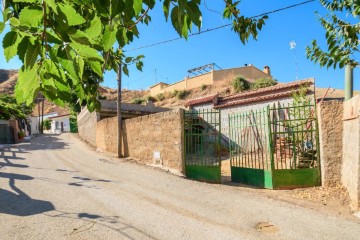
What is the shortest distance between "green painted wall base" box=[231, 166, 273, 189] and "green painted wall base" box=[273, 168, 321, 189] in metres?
0.22

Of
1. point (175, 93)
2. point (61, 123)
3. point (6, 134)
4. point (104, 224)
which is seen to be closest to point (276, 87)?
point (104, 224)

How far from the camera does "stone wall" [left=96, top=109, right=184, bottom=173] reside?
8688mm

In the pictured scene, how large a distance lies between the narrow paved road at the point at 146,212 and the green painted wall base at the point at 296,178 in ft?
3.21

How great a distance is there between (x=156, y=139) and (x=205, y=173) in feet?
8.16

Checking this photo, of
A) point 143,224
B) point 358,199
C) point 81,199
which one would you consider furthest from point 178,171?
point 358,199

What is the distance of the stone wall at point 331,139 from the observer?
6.52m

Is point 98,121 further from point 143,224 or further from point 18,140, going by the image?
point 143,224

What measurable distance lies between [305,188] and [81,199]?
5516 millimetres

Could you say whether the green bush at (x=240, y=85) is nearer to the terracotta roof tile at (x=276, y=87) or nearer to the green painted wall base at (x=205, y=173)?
the terracotta roof tile at (x=276, y=87)

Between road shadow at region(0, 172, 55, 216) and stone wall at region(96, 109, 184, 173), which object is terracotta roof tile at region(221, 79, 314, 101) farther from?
road shadow at region(0, 172, 55, 216)

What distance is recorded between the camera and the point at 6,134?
22.4 meters

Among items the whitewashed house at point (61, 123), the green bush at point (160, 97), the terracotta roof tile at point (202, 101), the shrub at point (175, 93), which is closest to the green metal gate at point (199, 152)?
the terracotta roof tile at point (202, 101)

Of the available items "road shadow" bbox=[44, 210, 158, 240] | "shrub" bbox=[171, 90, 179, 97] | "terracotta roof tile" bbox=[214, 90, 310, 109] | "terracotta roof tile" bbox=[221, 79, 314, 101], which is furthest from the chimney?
"road shadow" bbox=[44, 210, 158, 240]

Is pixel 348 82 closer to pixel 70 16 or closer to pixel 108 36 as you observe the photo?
pixel 108 36
